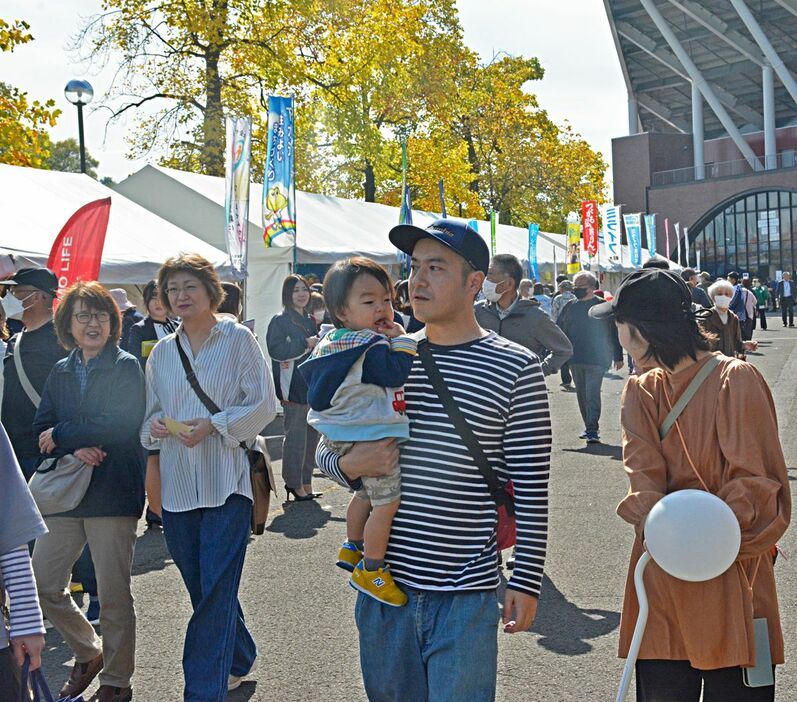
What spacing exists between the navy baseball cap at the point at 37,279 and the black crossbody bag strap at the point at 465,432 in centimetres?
317

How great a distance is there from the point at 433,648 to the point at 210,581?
61.7 inches

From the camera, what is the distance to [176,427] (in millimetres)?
4020

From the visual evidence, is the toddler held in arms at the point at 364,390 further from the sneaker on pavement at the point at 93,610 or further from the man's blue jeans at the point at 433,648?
the sneaker on pavement at the point at 93,610

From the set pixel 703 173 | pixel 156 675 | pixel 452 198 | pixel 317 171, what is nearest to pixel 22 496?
pixel 156 675

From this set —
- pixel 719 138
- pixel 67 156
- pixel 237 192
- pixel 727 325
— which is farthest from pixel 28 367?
pixel 719 138

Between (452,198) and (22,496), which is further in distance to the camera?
(452,198)

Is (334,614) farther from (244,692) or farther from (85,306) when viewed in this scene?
(85,306)

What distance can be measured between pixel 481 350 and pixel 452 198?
33.4 metres

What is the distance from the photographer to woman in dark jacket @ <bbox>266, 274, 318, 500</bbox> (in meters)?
8.83

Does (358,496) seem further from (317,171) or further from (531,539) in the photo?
(317,171)

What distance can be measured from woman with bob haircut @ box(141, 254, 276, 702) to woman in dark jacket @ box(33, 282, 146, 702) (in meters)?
0.37

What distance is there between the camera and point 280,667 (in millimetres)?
4785

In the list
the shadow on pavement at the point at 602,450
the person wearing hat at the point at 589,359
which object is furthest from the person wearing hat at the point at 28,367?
the person wearing hat at the point at 589,359

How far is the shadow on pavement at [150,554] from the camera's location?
22.0ft
